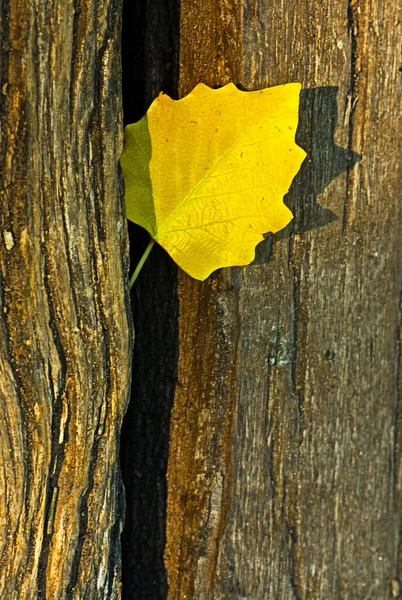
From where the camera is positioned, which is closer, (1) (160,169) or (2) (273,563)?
(1) (160,169)

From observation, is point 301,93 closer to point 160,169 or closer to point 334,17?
point 334,17

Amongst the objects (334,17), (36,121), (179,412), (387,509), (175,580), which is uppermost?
(334,17)

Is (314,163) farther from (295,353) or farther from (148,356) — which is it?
(148,356)

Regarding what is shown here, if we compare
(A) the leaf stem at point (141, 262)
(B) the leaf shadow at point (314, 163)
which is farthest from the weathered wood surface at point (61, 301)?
(B) the leaf shadow at point (314, 163)

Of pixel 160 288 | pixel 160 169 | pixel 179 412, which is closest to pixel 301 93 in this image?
pixel 160 169

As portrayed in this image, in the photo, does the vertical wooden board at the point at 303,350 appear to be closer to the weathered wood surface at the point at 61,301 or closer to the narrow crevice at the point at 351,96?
the narrow crevice at the point at 351,96

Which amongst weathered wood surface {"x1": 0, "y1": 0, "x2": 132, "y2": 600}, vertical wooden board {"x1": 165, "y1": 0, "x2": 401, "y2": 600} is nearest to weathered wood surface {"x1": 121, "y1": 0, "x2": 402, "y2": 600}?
vertical wooden board {"x1": 165, "y1": 0, "x2": 401, "y2": 600}

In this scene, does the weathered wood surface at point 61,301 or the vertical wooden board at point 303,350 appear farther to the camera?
the vertical wooden board at point 303,350
